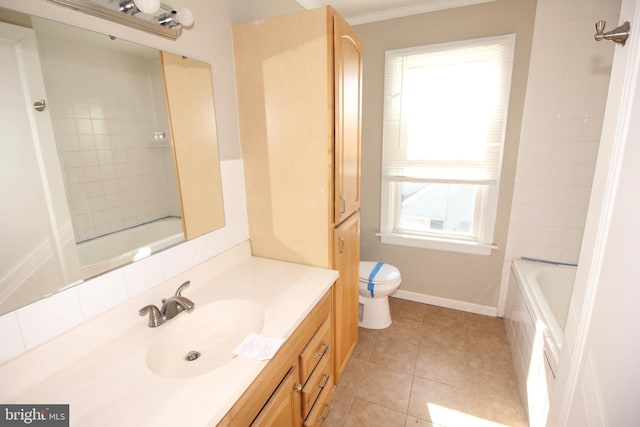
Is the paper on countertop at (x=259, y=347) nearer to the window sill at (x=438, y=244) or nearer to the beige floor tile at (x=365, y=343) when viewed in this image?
the beige floor tile at (x=365, y=343)

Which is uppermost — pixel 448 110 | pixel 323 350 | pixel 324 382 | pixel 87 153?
pixel 448 110

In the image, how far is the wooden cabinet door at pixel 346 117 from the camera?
137 centimetres

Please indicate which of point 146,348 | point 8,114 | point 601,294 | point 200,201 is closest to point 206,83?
point 200,201

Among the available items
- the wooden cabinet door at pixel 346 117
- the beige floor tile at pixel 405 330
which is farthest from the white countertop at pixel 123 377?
the beige floor tile at pixel 405 330

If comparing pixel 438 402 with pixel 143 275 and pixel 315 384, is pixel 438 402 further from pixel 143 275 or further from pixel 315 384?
pixel 143 275

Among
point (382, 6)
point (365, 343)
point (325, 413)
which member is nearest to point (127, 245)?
point (325, 413)

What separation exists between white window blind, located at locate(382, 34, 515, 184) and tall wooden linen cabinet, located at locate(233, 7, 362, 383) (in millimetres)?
816

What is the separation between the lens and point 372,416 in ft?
5.32

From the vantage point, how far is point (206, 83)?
52.8 inches

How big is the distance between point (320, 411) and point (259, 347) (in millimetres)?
763

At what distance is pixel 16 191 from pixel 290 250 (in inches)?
41.8

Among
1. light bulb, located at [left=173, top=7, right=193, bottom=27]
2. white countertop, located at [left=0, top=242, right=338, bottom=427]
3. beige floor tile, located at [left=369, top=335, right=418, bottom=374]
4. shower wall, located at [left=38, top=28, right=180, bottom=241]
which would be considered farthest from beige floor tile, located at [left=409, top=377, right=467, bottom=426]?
light bulb, located at [left=173, top=7, right=193, bottom=27]

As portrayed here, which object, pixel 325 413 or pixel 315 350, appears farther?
pixel 325 413

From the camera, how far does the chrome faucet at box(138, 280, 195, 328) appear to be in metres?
1.04
